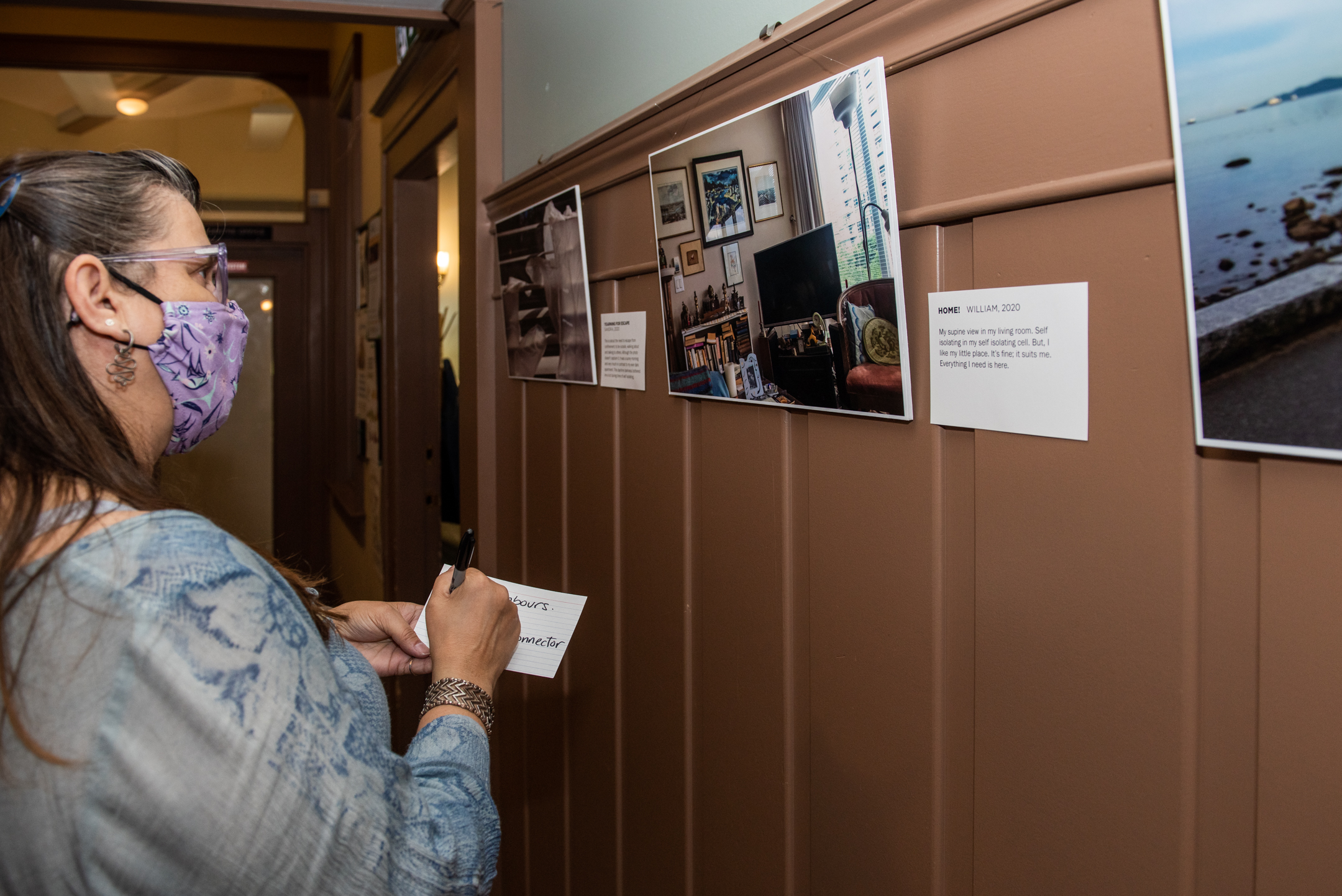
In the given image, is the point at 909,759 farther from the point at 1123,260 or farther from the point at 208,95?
the point at 208,95

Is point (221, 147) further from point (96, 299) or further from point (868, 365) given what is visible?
point (868, 365)

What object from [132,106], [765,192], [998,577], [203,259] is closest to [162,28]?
[132,106]

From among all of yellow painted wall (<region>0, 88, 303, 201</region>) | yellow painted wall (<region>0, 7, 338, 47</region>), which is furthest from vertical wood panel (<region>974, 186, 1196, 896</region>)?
yellow painted wall (<region>0, 88, 303, 201</region>)

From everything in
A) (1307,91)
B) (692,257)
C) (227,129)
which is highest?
(227,129)

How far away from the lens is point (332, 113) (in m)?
5.05

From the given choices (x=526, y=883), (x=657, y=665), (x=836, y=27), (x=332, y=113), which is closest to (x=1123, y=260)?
(x=836, y=27)

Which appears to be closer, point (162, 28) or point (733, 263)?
point (733, 263)

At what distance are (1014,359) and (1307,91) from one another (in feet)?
0.98

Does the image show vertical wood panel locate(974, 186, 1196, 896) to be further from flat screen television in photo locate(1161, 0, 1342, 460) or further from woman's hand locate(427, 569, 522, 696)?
woman's hand locate(427, 569, 522, 696)

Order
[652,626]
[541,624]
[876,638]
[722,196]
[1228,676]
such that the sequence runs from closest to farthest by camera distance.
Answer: [1228,676]
[876,638]
[722,196]
[541,624]
[652,626]

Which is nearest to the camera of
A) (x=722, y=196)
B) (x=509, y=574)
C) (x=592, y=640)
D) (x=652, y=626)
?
(x=722, y=196)

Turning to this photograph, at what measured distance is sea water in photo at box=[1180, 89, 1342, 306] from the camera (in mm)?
514

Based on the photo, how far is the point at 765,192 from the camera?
3.34ft

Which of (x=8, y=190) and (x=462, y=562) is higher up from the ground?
(x=8, y=190)
